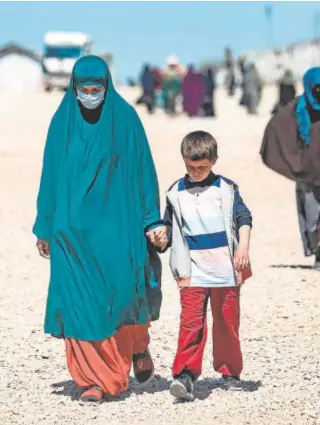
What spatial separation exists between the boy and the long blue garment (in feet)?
0.56

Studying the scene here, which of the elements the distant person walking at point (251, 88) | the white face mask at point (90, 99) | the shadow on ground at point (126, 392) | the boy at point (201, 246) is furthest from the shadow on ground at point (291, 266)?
the distant person walking at point (251, 88)

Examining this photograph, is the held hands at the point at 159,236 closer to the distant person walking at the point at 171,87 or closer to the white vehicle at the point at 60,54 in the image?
the distant person walking at the point at 171,87

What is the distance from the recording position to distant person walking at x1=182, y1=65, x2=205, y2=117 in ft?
111

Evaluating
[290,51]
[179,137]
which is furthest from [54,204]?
[290,51]

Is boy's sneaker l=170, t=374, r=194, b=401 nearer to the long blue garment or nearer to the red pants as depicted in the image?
the red pants

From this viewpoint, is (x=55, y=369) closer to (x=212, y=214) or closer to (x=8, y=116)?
(x=212, y=214)

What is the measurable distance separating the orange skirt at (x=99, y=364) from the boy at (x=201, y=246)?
0.26 m

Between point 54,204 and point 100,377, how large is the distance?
797 mm

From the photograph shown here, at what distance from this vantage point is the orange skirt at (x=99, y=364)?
596 cm

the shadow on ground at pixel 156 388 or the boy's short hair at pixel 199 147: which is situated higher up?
the boy's short hair at pixel 199 147

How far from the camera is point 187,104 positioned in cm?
3400

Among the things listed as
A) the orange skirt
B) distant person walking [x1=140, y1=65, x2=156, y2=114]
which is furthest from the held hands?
distant person walking [x1=140, y1=65, x2=156, y2=114]

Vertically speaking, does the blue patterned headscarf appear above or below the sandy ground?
above

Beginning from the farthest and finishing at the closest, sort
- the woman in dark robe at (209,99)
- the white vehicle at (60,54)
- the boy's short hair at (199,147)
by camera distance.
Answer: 1. the white vehicle at (60,54)
2. the woman in dark robe at (209,99)
3. the boy's short hair at (199,147)
